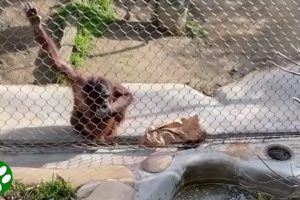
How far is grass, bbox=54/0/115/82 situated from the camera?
4.61 m

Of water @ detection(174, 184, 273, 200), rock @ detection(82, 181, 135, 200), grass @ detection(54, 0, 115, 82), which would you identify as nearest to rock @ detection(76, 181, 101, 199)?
rock @ detection(82, 181, 135, 200)

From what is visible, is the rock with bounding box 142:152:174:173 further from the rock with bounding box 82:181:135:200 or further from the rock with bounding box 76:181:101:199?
the rock with bounding box 76:181:101:199

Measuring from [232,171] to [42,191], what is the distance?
102 centimetres

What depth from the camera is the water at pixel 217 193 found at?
11.4 feet

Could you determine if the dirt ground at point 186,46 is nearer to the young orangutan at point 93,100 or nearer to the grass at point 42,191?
the young orangutan at point 93,100

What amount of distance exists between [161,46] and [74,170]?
1687mm

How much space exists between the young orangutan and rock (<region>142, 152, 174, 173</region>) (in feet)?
1.30

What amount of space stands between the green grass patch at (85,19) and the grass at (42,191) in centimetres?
144

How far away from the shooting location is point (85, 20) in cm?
489

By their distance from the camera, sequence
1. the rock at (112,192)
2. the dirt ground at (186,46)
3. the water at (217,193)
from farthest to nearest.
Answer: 1. the dirt ground at (186,46)
2. the water at (217,193)
3. the rock at (112,192)

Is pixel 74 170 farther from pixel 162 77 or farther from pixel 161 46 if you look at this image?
pixel 161 46

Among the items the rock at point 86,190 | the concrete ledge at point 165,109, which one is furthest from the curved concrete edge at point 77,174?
the concrete ledge at point 165,109

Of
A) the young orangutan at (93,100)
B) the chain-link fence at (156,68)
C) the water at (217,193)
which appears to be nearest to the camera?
the water at (217,193)

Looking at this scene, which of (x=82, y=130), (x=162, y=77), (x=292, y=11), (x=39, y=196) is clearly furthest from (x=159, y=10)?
(x=39, y=196)
